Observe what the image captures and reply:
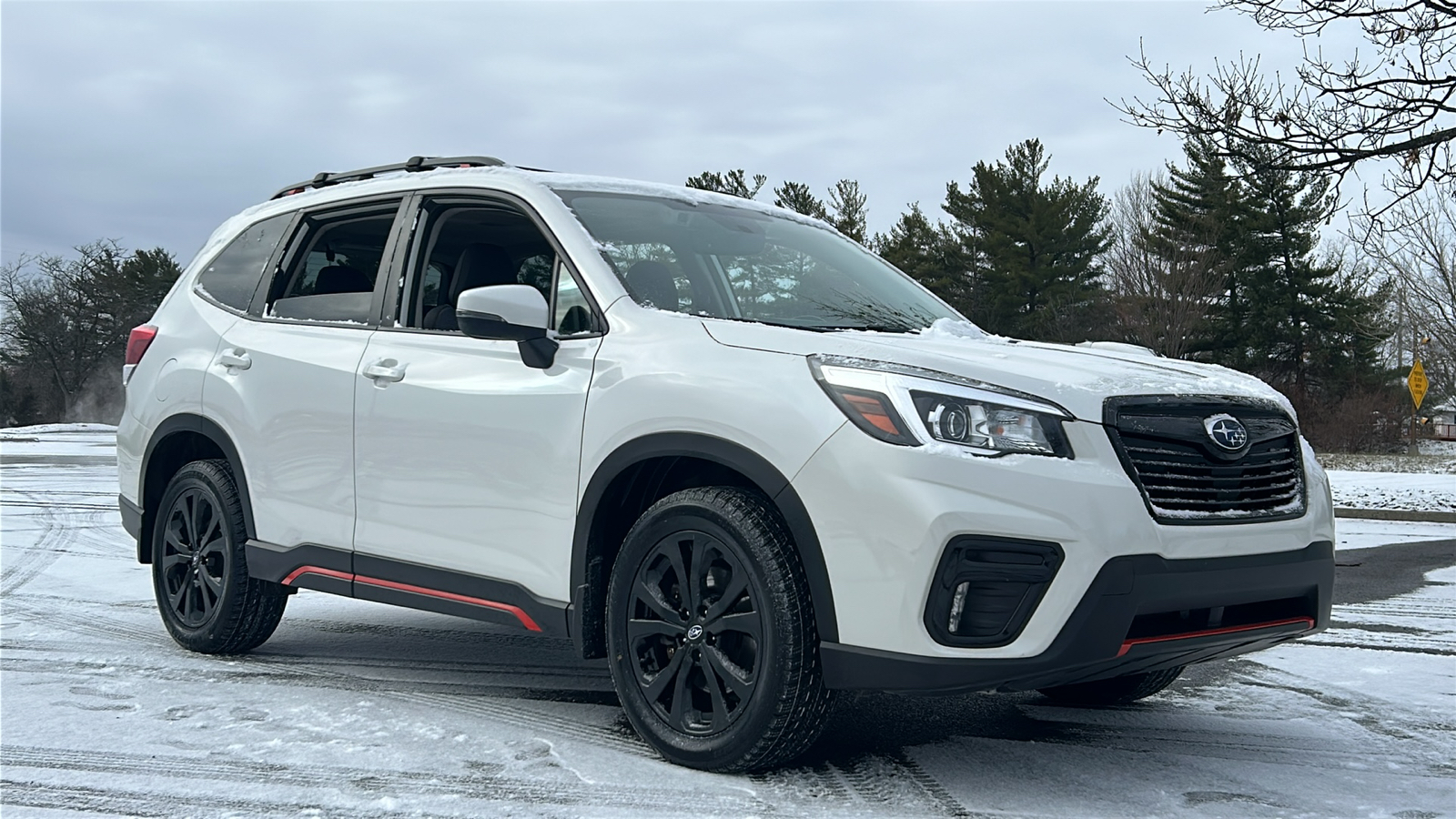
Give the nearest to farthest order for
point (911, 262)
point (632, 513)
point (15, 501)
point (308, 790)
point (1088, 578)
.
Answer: point (1088, 578) < point (308, 790) < point (632, 513) < point (15, 501) < point (911, 262)

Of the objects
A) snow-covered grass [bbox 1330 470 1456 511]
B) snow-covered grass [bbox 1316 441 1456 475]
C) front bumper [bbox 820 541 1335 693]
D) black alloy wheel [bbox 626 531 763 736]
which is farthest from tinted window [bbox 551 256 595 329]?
snow-covered grass [bbox 1316 441 1456 475]

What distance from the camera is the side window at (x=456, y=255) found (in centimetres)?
502

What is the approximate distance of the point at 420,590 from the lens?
4.74 metres

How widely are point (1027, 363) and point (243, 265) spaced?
12.9ft

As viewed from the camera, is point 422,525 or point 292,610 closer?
point 422,525

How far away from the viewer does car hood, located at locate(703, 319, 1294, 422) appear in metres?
3.57

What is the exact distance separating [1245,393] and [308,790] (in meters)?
3.00

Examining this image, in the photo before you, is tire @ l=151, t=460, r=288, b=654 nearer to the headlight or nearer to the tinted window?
the tinted window

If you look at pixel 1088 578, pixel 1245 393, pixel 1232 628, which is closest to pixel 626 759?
pixel 1088 578

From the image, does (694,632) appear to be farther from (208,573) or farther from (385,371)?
(208,573)

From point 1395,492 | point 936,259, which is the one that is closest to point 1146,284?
point 936,259

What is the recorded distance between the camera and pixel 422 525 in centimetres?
470

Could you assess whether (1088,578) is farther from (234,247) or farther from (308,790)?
(234,247)

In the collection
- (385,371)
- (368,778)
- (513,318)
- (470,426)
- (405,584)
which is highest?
(513,318)
